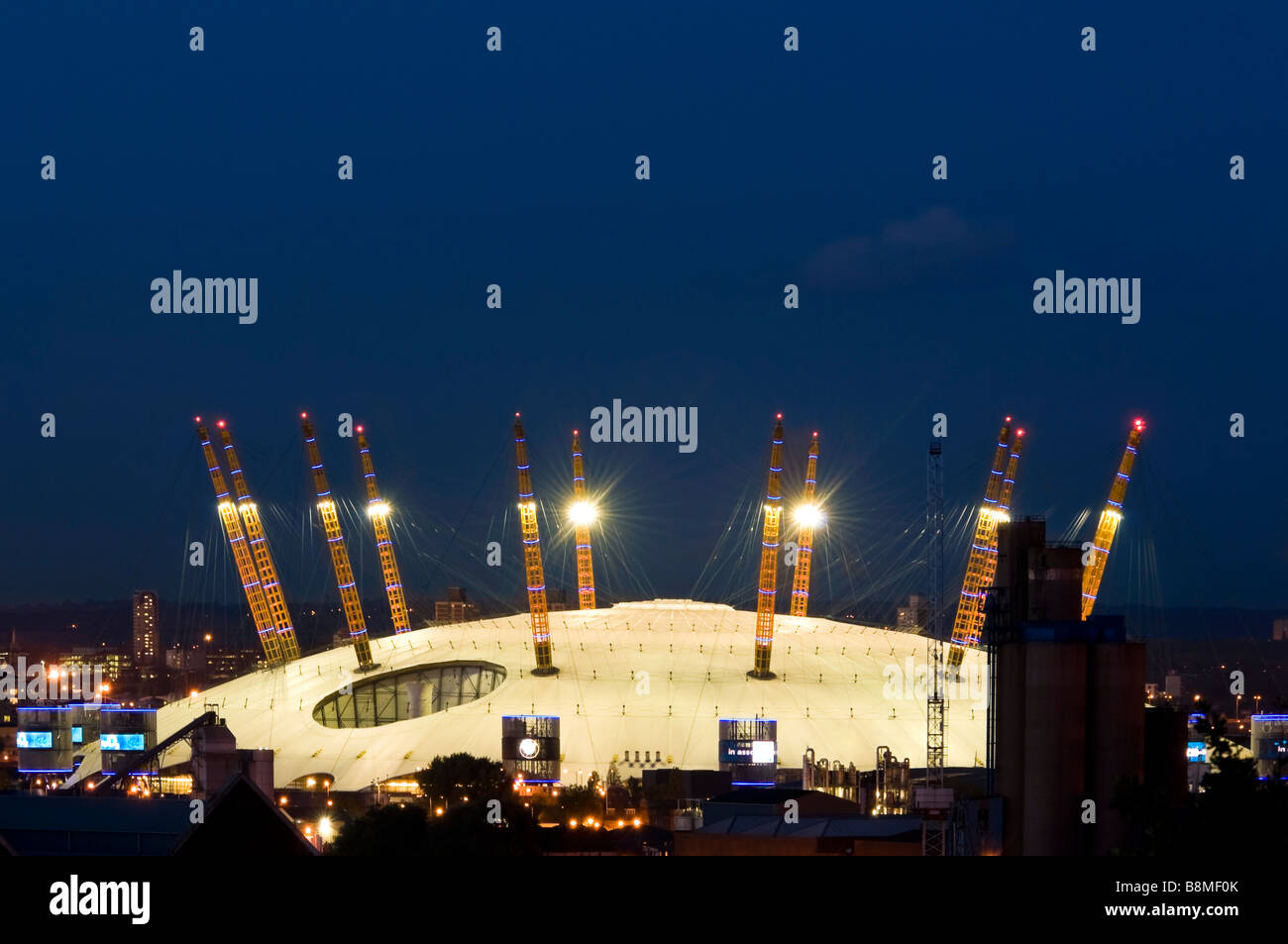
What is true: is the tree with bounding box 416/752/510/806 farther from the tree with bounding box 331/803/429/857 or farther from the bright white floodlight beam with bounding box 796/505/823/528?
the bright white floodlight beam with bounding box 796/505/823/528

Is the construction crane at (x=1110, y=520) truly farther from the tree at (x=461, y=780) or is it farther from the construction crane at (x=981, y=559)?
the tree at (x=461, y=780)

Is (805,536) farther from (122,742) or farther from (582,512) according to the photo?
(122,742)

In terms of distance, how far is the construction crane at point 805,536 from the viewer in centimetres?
17125

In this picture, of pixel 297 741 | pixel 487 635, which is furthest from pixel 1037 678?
pixel 487 635

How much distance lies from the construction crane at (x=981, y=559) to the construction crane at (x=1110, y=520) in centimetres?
781

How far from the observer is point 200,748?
369 feet

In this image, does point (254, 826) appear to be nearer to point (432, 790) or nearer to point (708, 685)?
point (432, 790)

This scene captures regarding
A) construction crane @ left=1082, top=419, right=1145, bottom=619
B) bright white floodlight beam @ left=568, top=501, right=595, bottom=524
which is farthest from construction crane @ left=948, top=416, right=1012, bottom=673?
bright white floodlight beam @ left=568, top=501, right=595, bottom=524

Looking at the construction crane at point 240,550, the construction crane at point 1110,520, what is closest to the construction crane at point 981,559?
the construction crane at point 1110,520

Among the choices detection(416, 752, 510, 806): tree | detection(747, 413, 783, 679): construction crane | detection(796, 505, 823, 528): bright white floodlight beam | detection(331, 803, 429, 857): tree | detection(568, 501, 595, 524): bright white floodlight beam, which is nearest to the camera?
detection(331, 803, 429, 857): tree

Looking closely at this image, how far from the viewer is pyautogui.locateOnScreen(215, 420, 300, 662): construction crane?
16638 centimetres

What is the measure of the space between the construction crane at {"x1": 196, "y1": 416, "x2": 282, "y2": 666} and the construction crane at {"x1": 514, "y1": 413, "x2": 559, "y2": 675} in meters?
28.8

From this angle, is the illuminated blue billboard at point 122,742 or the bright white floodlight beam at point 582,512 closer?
the illuminated blue billboard at point 122,742

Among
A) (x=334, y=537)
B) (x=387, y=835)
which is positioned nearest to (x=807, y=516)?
(x=334, y=537)
